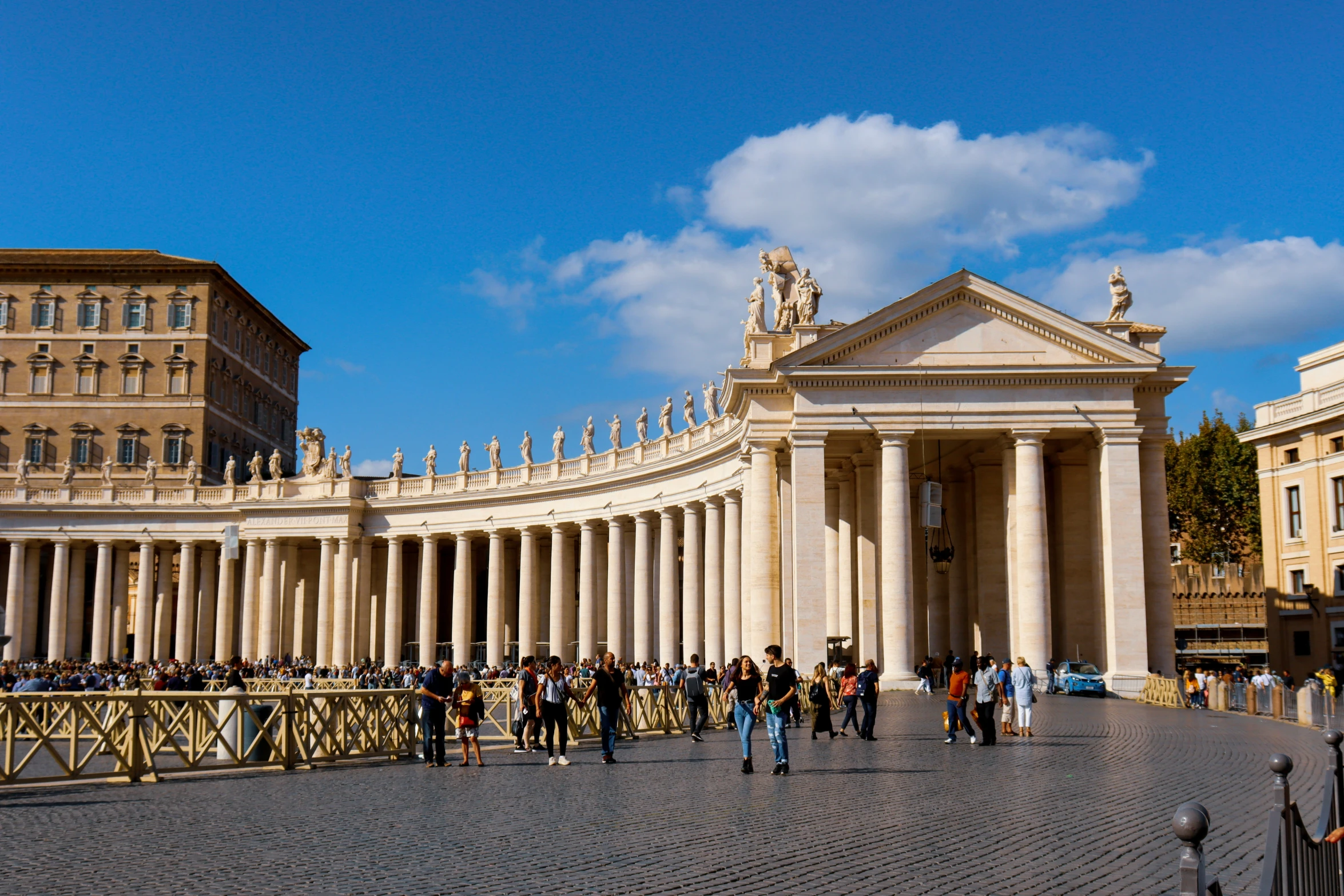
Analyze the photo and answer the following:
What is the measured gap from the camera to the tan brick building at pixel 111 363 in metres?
95.0

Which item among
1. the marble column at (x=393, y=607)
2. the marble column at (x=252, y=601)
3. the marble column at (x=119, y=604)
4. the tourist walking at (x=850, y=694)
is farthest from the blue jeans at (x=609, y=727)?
the marble column at (x=119, y=604)

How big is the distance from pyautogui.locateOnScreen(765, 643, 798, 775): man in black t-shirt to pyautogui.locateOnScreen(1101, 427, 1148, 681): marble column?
89.0ft

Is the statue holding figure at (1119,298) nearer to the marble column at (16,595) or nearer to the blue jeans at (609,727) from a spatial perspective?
the blue jeans at (609,727)

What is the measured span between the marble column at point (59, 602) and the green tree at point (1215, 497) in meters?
70.5

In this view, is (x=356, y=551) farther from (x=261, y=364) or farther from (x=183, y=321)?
(x=261, y=364)

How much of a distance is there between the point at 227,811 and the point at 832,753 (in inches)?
458

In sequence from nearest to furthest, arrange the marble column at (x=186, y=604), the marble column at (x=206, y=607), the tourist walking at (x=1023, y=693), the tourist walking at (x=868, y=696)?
the tourist walking at (x=868, y=696) < the tourist walking at (x=1023, y=693) < the marble column at (x=186, y=604) < the marble column at (x=206, y=607)

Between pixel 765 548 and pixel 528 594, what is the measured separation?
2716 centimetres

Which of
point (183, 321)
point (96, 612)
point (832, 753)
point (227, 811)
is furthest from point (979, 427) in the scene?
point (183, 321)

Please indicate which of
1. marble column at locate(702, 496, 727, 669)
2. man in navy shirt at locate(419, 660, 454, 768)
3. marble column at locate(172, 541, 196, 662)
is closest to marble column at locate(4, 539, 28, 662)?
marble column at locate(172, 541, 196, 662)

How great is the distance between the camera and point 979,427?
4722 cm

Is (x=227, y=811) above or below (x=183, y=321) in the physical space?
below

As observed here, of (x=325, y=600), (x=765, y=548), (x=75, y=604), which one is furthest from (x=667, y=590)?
(x=75, y=604)

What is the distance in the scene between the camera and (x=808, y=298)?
1984 inches
